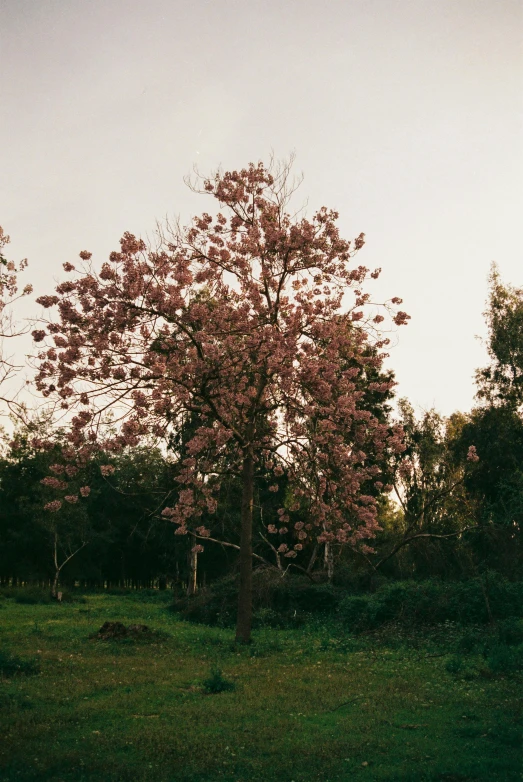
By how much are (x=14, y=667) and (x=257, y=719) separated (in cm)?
612

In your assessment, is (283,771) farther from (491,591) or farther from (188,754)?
(491,591)

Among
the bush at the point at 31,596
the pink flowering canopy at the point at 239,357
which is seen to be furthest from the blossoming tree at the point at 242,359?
the bush at the point at 31,596

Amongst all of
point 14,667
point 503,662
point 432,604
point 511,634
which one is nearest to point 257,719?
point 503,662

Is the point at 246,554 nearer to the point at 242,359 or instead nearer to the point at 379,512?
the point at 242,359

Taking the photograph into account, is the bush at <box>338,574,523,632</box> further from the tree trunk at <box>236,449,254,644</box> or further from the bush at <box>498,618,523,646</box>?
the tree trunk at <box>236,449,254,644</box>

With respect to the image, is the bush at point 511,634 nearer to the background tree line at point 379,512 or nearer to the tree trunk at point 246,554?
the background tree line at point 379,512

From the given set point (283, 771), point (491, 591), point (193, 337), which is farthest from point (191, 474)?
point (283, 771)

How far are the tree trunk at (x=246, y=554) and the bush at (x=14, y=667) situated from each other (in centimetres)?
747

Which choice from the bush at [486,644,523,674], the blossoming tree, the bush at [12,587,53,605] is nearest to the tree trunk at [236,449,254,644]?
the blossoming tree

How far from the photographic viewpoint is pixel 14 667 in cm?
1364

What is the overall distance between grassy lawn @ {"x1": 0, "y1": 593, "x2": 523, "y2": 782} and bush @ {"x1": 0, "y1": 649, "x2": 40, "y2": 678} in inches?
12.8

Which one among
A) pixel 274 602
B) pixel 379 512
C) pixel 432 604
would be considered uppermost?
pixel 379 512

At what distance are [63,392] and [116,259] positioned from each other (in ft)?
12.2

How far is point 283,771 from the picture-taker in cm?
758
